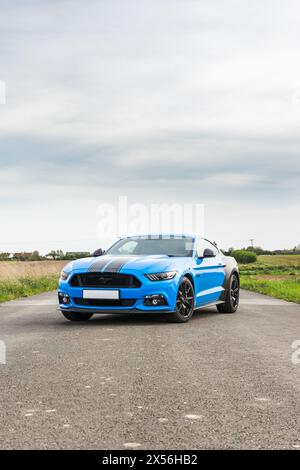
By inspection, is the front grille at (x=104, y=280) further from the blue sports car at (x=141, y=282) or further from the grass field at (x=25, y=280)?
the grass field at (x=25, y=280)

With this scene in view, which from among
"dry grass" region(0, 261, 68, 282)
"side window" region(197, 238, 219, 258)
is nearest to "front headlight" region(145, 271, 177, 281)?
"side window" region(197, 238, 219, 258)

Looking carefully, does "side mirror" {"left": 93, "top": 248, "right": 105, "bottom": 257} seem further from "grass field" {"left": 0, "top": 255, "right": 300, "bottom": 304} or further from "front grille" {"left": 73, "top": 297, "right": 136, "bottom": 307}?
"grass field" {"left": 0, "top": 255, "right": 300, "bottom": 304}

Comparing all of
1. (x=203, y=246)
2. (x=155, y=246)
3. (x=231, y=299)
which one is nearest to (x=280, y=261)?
(x=231, y=299)

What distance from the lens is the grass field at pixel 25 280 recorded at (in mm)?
21008

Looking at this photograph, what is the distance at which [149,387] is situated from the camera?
593cm

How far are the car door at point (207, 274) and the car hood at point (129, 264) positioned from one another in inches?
24.6

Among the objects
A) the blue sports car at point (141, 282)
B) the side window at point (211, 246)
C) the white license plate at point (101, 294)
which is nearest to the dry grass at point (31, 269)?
the side window at point (211, 246)

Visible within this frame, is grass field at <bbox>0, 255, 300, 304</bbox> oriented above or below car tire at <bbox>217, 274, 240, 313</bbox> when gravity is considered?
below

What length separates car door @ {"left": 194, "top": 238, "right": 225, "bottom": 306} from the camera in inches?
473

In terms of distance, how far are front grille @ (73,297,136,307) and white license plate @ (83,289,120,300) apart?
9 centimetres

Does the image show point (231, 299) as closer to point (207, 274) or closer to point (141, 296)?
point (207, 274)
